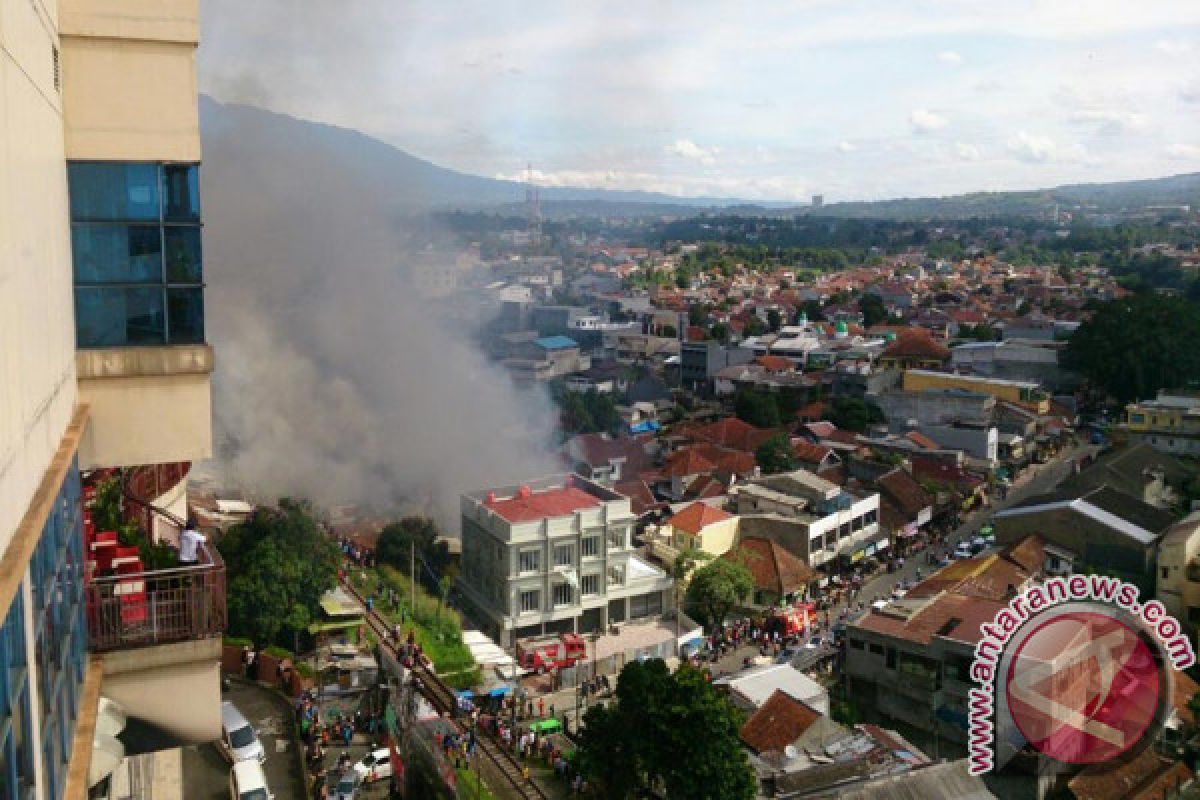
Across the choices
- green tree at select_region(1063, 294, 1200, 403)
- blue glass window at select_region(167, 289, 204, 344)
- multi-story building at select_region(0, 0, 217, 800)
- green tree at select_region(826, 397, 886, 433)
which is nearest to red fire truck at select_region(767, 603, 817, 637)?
green tree at select_region(826, 397, 886, 433)

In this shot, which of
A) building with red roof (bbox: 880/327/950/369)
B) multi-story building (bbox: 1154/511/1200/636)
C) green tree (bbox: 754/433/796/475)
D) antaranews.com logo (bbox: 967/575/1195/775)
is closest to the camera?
antaranews.com logo (bbox: 967/575/1195/775)

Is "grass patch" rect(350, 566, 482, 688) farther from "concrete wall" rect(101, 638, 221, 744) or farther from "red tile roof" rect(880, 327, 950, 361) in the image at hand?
"red tile roof" rect(880, 327, 950, 361)

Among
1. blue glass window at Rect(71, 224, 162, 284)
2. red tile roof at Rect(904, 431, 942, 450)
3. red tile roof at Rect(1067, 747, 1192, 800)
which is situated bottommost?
red tile roof at Rect(1067, 747, 1192, 800)

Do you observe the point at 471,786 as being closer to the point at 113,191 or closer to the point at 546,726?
the point at 546,726

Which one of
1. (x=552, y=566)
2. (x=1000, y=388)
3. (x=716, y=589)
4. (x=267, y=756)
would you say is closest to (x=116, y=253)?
(x=267, y=756)

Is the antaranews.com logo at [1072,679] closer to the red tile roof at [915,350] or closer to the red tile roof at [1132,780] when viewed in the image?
the red tile roof at [1132,780]

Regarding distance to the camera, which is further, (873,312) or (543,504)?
(873,312)
